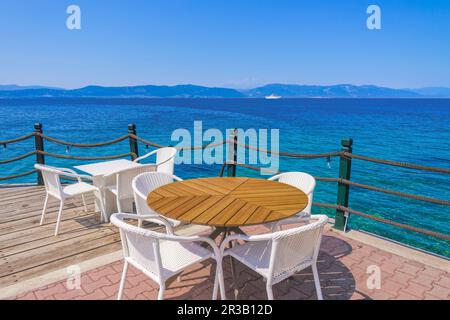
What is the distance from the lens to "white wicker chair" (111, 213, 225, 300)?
1.91 m

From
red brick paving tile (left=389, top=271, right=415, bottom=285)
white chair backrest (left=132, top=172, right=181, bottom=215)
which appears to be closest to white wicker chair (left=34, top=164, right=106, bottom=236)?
white chair backrest (left=132, top=172, right=181, bottom=215)

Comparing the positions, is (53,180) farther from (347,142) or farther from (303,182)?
(347,142)

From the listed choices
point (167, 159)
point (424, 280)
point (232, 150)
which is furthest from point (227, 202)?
point (232, 150)

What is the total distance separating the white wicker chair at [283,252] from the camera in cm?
192

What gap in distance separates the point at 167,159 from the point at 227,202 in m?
2.03

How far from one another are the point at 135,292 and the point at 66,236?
164cm

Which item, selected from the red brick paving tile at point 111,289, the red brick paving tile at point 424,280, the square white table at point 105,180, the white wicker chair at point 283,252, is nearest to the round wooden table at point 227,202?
the white wicker chair at point 283,252

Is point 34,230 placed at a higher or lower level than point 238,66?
lower

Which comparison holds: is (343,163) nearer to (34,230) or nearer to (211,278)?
(211,278)

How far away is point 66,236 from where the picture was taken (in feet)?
12.0

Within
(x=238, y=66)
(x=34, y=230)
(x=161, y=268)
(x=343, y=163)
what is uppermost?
(x=238, y=66)

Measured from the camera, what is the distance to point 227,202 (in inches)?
99.6
